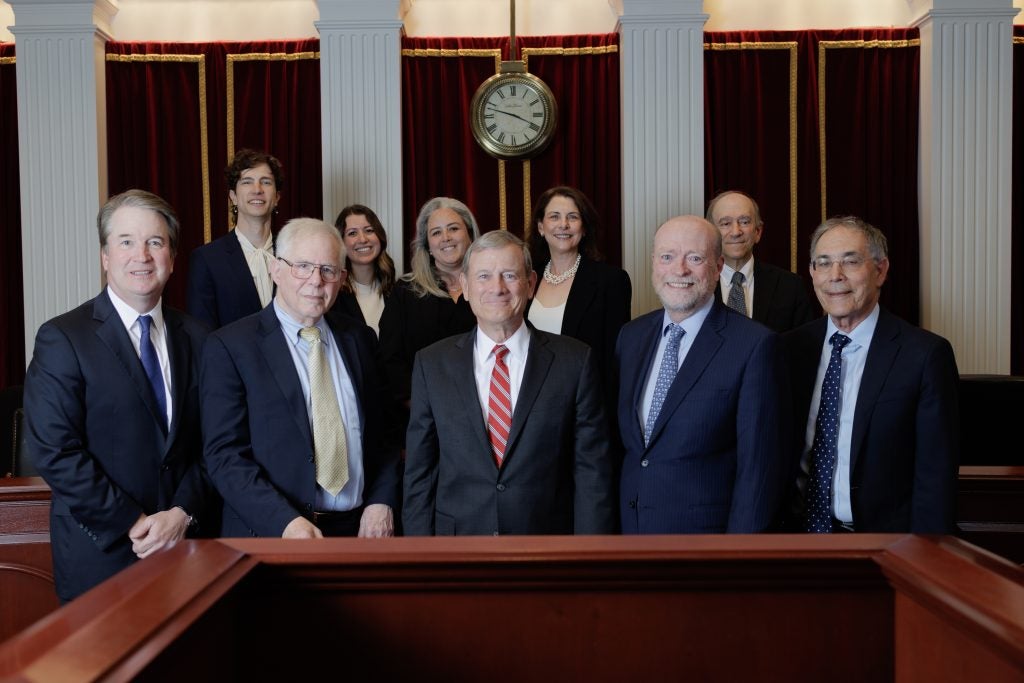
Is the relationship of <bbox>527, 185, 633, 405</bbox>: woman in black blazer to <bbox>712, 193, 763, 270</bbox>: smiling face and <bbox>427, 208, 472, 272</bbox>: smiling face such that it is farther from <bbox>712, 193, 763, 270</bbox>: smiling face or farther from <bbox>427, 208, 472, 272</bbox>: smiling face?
<bbox>712, 193, 763, 270</bbox>: smiling face

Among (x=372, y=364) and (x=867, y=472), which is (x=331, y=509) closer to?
(x=372, y=364)

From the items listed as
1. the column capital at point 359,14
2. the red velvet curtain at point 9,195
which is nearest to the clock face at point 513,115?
the column capital at point 359,14

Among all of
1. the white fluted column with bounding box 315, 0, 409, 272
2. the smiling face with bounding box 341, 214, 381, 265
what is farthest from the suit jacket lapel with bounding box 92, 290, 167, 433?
the white fluted column with bounding box 315, 0, 409, 272

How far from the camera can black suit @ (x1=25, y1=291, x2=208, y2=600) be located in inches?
90.7

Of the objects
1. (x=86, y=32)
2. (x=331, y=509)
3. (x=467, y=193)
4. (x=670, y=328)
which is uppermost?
(x=86, y=32)

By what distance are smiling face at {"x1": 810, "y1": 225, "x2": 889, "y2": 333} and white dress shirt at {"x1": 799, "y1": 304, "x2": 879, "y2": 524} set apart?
3 centimetres

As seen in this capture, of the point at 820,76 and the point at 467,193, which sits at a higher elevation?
the point at 820,76

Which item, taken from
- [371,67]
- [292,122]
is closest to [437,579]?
[371,67]

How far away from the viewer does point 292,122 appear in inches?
241

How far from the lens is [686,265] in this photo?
2.47m

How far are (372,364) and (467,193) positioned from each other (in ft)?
12.0

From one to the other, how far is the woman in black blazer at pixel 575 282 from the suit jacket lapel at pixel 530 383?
0.82 meters

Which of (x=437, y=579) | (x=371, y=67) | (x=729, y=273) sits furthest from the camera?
(x=371, y=67)

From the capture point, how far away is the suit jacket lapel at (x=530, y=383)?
2.39 m
